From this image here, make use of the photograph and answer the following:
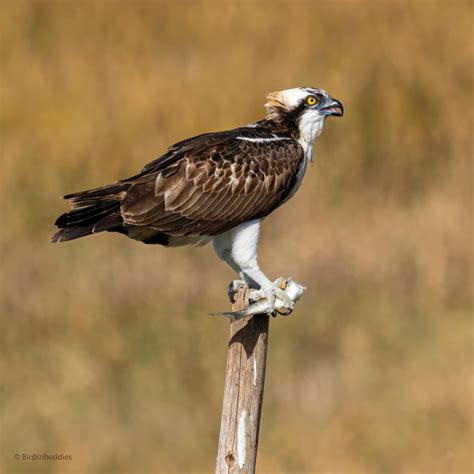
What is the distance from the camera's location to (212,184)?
392 inches

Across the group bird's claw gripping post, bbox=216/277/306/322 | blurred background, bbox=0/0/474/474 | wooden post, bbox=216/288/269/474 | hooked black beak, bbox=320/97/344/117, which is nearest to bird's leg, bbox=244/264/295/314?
bird's claw gripping post, bbox=216/277/306/322

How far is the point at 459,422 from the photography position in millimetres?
14508

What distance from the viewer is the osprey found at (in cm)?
943

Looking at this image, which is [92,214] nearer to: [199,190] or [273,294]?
[199,190]

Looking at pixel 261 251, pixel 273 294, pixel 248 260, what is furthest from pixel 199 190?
pixel 261 251

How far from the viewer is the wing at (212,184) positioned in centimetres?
966

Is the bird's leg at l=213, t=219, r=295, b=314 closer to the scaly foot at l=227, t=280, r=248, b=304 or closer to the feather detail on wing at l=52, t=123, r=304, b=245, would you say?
the scaly foot at l=227, t=280, r=248, b=304

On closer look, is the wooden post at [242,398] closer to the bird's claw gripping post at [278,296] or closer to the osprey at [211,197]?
the bird's claw gripping post at [278,296]

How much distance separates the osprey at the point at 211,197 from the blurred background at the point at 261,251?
437cm

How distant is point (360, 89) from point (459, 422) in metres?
5.38

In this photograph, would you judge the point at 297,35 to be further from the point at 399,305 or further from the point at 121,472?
the point at 121,472

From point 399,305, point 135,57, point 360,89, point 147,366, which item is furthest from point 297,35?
point 147,366

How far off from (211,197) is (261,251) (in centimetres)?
636

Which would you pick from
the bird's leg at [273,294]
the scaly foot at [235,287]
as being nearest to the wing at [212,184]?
the scaly foot at [235,287]
